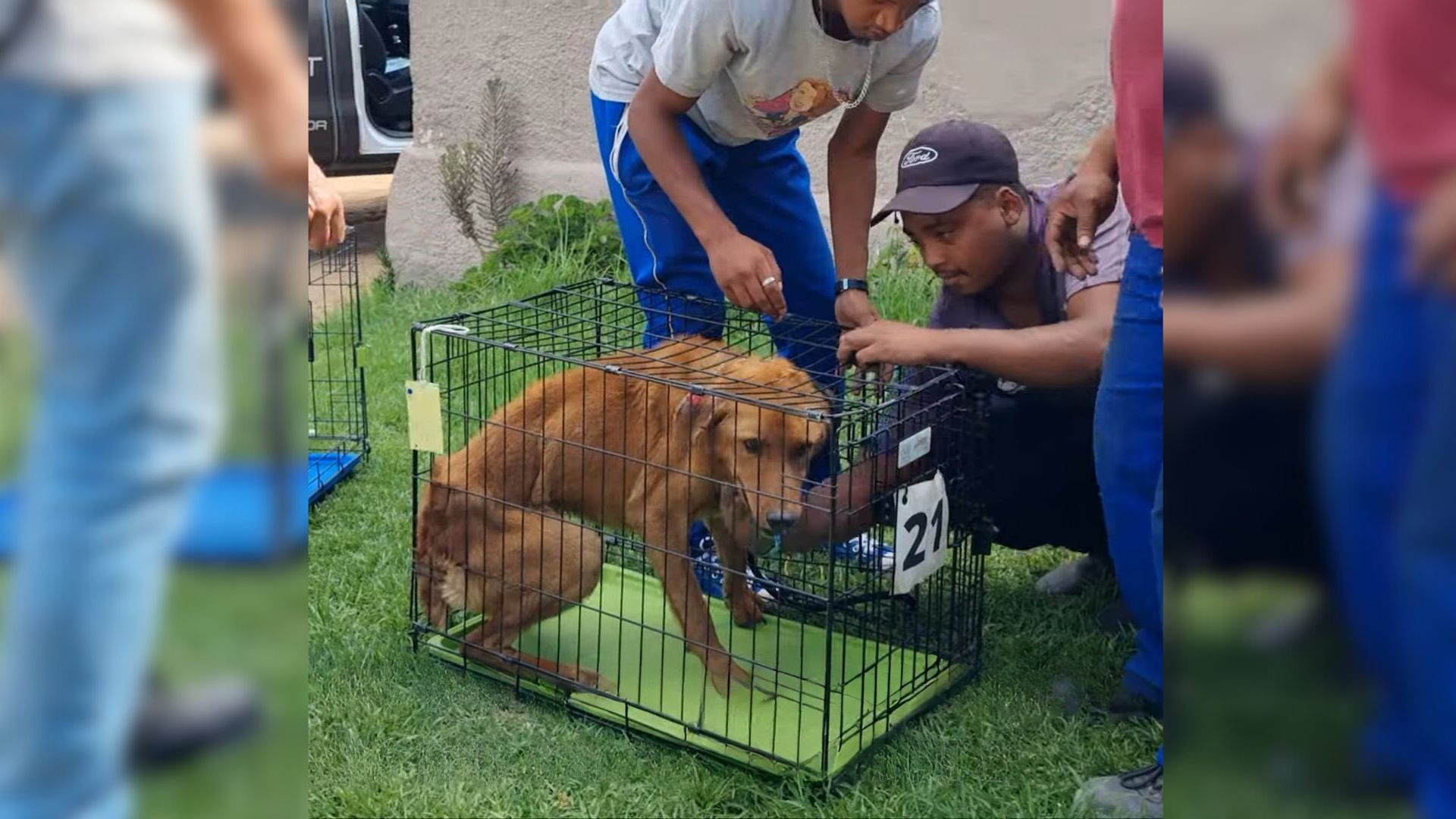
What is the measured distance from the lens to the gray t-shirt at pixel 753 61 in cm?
333

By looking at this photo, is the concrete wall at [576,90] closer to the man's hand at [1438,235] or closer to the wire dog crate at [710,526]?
the wire dog crate at [710,526]

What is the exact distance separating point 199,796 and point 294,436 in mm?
209

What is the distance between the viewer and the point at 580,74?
8.04 m

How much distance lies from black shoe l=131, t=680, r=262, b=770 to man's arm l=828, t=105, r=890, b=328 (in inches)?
122

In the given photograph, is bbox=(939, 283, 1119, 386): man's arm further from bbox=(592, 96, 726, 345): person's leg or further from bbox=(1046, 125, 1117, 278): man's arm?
bbox=(592, 96, 726, 345): person's leg

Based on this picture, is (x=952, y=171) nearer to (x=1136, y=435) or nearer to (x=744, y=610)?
(x=1136, y=435)

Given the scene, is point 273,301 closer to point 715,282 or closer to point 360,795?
point 360,795

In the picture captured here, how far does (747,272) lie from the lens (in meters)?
3.39

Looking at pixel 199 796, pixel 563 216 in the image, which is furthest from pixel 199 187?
pixel 563 216

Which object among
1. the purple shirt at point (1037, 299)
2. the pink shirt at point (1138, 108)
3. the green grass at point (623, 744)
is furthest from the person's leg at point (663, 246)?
the pink shirt at point (1138, 108)

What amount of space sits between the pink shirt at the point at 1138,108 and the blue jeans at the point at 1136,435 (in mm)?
130

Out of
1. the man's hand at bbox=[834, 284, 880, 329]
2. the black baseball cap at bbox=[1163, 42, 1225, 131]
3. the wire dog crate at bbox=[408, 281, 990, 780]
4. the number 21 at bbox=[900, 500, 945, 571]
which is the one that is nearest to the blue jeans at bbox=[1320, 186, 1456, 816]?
the black baseball cap at bbox=[1163, 42, 1225, 131]

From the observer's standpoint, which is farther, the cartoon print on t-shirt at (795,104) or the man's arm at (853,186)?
the man's arm at (853,186)

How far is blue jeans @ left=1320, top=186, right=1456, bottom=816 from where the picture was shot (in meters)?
0.59
